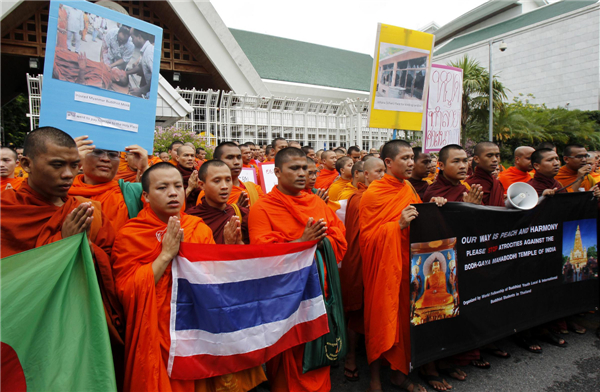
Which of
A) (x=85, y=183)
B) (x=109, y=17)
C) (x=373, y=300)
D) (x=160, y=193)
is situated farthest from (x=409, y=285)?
(x=109, y=17)

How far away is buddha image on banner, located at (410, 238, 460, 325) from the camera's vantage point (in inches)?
118

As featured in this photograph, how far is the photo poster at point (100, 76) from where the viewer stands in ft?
8.71

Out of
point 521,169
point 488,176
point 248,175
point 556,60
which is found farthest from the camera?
point 556,60

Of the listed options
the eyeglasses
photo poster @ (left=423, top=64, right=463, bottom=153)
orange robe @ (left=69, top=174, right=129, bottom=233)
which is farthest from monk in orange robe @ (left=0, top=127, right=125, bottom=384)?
photo poster @ (left=423, top=64, right=463, bottom=153)

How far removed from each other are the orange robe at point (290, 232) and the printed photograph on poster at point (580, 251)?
8.62 feet

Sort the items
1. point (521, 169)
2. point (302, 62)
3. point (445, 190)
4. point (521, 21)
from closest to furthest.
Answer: point (445, 190) < point (521, 169) < point (302, 62) < point (521, 21)

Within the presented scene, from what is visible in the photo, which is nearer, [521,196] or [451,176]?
[521,196]

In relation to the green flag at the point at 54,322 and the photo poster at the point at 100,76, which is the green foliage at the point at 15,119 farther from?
the green flag at the point at 54,322

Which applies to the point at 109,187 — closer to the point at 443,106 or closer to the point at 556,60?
the point at 443,106

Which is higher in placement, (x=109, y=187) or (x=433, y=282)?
(x=109, y=187)

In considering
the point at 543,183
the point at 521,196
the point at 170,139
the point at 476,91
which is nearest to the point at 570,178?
the point at 543,183

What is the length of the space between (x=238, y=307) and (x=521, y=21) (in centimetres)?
4682

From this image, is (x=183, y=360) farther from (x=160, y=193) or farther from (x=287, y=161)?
(x=287, y=161)

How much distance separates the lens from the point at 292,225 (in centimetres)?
306
